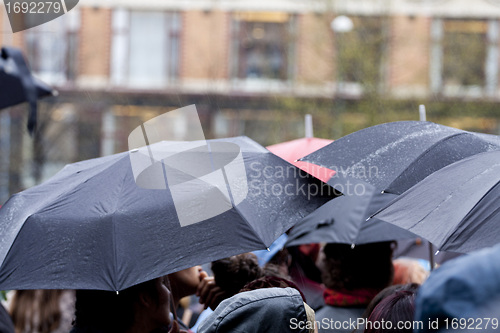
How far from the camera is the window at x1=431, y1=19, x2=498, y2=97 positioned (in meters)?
19.8

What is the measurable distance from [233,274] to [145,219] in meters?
0.63

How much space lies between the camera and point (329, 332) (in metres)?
3.21

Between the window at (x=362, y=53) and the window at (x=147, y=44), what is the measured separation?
22.1 feet

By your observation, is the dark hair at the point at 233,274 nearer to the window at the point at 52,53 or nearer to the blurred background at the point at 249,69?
the blurred background at the point at 249,69

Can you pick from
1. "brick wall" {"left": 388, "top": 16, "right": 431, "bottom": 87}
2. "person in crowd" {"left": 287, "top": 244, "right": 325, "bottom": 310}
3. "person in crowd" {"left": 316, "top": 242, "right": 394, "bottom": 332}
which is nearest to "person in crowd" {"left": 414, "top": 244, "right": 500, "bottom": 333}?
"person in crowd" {"left": 316, "top": 242, "right": 394, "bottom": 332}

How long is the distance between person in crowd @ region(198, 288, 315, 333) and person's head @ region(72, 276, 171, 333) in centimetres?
71

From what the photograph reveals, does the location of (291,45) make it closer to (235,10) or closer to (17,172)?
(235,10)

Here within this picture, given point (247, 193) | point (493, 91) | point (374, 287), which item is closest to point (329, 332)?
point (374, 287)

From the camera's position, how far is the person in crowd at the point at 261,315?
2.09m

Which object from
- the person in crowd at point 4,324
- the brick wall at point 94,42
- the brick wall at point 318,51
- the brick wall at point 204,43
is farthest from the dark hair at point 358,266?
the brick wall at point 94,42

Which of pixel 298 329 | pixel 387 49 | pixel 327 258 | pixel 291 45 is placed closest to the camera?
pixel 298 329

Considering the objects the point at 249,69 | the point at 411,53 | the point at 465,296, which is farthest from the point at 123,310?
the point at 249,69

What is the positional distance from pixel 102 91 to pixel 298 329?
21.2 meters

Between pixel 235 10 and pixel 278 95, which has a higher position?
pixel 235 10
